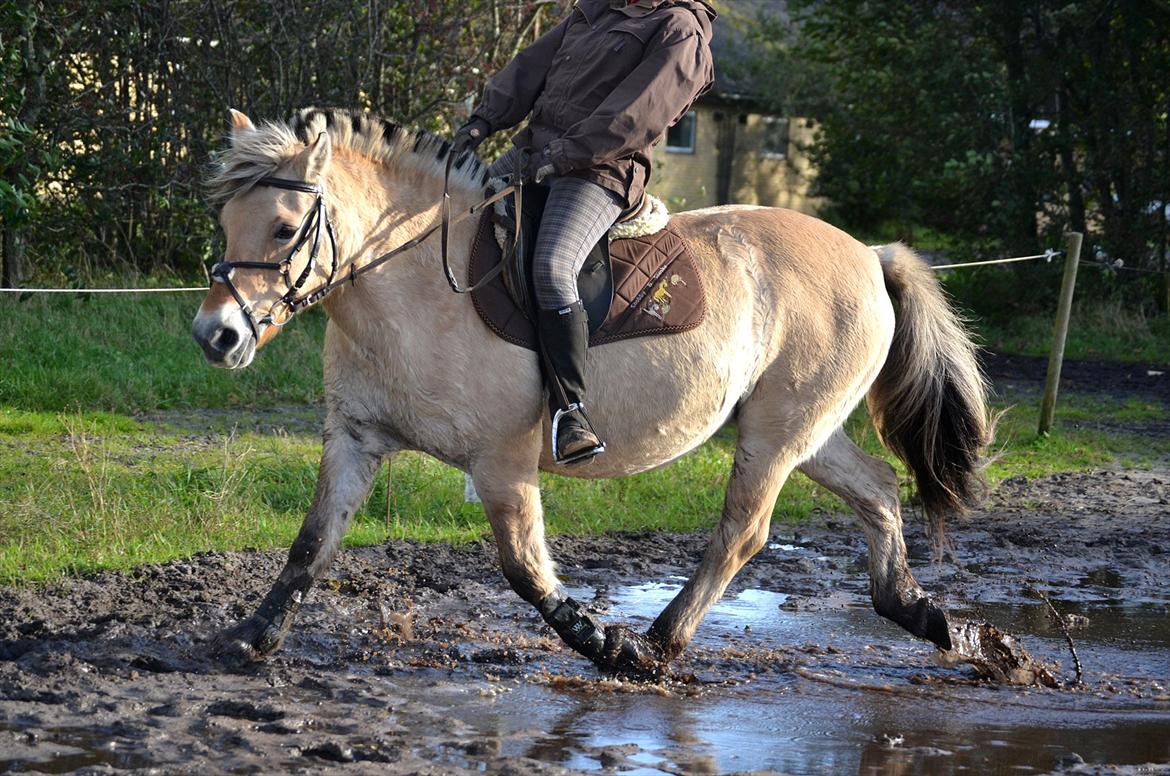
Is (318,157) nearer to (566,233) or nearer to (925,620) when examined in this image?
(566,233)

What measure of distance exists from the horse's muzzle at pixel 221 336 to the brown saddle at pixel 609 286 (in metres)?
0.91

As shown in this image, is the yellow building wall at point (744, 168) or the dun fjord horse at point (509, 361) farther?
the yellow building wall at point (744, 168)

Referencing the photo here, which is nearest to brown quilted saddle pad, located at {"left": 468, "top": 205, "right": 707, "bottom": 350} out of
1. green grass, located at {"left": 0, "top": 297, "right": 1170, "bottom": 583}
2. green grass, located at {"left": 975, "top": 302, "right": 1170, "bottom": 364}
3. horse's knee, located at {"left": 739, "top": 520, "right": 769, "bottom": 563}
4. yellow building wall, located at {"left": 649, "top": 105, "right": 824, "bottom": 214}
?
horse's knee, located at {"left": 739, "top": 520, "right": 769, "bottom": 563}

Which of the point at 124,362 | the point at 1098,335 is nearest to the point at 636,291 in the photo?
the point at 124,362

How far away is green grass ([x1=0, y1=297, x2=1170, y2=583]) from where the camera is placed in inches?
276

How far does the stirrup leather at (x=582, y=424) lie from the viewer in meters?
5.02

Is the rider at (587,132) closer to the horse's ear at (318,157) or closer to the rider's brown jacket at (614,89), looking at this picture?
the rider's brown jacket at (614,89)

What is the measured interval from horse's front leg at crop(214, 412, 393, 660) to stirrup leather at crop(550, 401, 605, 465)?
637mm

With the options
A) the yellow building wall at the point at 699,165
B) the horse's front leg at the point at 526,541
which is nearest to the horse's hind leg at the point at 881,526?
the horse's front leg at the point at 526,541

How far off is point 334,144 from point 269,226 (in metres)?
0.53

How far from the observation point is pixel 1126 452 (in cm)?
1125

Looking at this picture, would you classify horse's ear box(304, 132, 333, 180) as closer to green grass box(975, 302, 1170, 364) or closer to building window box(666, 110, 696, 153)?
green grass box(975, 302, 1170, 364)

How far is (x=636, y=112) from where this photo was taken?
5023mm

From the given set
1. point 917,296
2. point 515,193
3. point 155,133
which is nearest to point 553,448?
point 515,193
